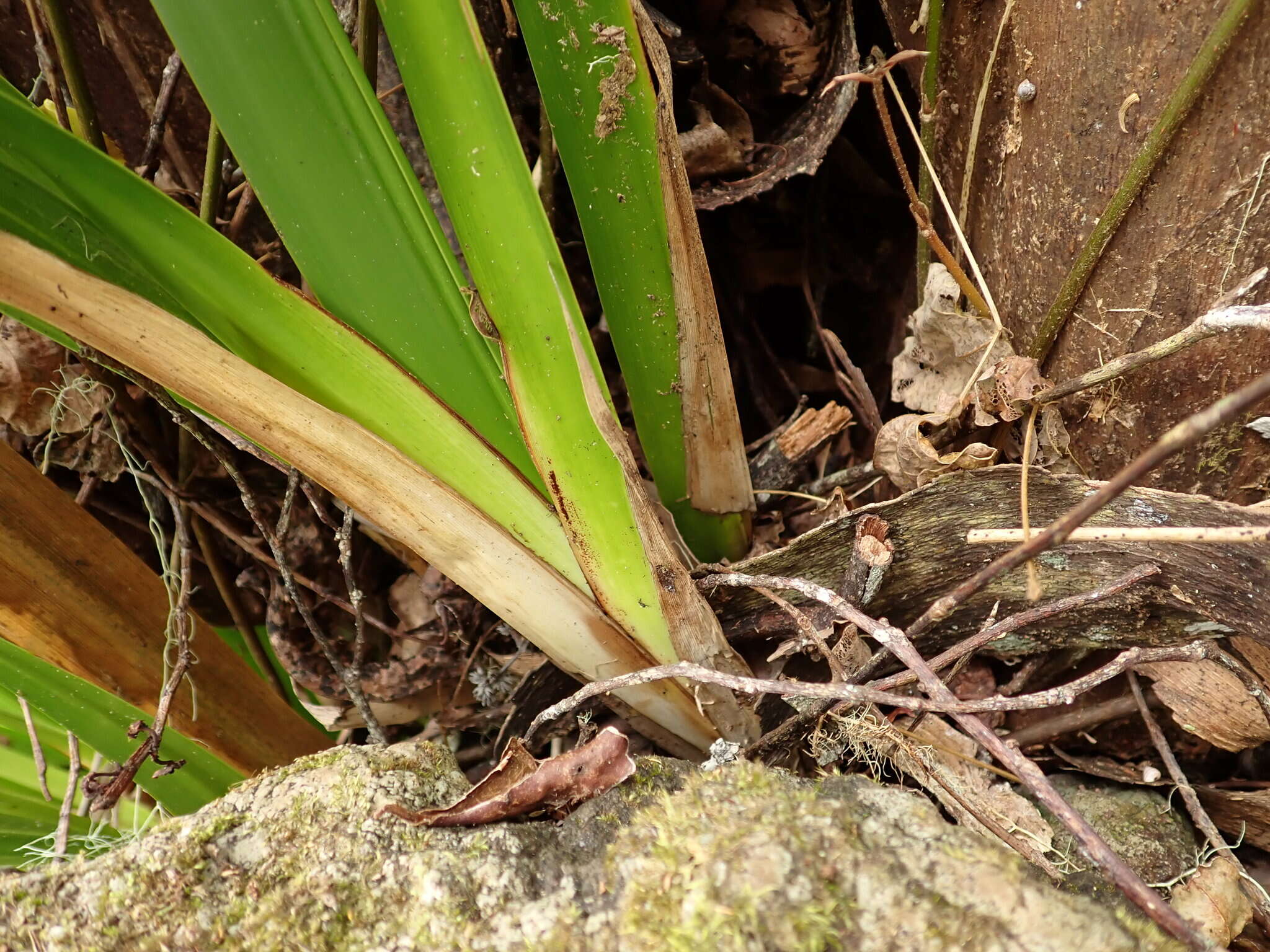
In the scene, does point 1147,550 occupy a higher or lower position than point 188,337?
lower

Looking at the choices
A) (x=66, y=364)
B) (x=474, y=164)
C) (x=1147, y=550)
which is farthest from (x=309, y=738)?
(x=1147, y=550)

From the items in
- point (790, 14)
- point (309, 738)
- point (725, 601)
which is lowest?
point (309, 738)

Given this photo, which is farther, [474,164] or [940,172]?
[940,172]

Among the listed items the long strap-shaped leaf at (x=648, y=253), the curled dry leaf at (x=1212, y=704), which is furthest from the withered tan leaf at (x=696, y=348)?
the curled dry leaf at (x=1212, y=704)

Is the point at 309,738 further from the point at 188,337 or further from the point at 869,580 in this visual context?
the point at 869,580

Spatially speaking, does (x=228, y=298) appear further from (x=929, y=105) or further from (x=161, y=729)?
(x=929, y=105)

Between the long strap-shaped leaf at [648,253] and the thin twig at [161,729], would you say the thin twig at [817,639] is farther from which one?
the thin twig at [161,729]

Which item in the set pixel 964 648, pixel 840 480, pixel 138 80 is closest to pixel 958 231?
pixel 840 480

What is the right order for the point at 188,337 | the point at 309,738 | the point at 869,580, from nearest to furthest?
the point at 188,337, the point at 869,580, the point at 309,738

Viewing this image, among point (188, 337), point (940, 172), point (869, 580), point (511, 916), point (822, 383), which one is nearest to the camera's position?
point (511, 916)
